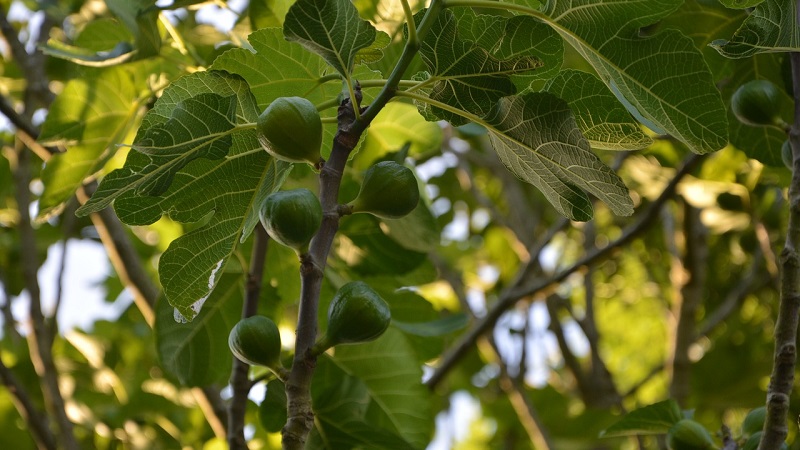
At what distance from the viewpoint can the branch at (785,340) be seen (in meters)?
0.92

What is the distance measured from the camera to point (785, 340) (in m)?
0.94

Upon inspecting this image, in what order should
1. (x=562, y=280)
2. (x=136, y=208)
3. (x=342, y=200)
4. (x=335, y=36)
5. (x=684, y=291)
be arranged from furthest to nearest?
(x=684, y=291)
(x=562, y=280)
(x=342, y=200)
(x=136, y=208)
(x=335, y=36)

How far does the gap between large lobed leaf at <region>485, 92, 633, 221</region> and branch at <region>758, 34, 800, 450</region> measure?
233mm

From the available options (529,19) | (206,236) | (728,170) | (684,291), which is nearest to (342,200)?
(206,236)

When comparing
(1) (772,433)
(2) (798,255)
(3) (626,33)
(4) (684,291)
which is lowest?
(4) (684,291)

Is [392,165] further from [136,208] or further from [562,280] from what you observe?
[562,280]

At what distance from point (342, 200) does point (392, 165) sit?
23.6 inches

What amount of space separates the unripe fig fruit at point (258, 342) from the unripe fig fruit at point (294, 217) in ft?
0.36

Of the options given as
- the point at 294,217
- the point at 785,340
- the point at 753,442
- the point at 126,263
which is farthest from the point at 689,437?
the point at 126,263

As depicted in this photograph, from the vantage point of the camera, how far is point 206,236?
96 cm

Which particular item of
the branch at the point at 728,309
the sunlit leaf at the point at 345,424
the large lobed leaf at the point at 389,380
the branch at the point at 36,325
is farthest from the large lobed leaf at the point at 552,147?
the branch at the point at 728,309

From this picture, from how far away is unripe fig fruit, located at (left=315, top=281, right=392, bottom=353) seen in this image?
87cm

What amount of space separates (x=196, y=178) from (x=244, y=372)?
0.43 meters

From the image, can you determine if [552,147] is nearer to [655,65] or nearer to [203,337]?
[655,65]
